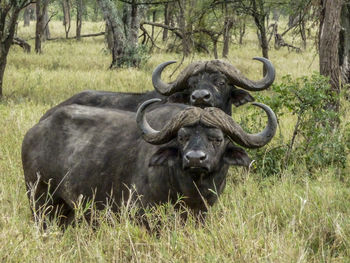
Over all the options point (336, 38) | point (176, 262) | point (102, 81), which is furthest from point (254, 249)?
point (102, 81)

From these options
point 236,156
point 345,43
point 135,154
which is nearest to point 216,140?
point 236,156

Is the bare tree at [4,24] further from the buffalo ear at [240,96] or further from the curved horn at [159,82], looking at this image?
the buffalo ear at [240,96]

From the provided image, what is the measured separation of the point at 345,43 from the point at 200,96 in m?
6.09

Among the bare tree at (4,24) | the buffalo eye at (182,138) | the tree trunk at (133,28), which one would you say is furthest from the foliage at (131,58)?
the buffalo eye at (182,138)

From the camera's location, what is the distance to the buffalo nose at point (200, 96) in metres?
5.09

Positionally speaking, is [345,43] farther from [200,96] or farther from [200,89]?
[200,96]

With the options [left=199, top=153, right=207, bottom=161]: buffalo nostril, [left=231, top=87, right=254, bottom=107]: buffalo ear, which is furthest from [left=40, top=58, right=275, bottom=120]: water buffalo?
[left=199, top=153, right=207, bottom=161]: buffalo nostril

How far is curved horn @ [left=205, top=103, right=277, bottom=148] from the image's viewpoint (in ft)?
12.1

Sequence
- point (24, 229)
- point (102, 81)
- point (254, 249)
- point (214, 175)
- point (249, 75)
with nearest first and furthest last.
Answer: point (254, 249), point (24, 229), point (214, 175), point (102, 81), point (249, 75)

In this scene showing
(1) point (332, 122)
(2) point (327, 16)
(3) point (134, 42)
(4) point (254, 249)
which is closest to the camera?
(4) point (254, 249)

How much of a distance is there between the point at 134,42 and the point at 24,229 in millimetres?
12653

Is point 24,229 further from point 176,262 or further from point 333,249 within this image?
point 333,249

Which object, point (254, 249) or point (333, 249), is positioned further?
point (333, 249)

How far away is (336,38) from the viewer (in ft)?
22.9
